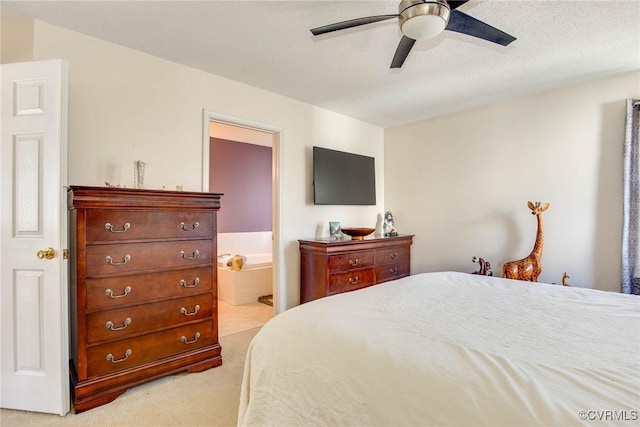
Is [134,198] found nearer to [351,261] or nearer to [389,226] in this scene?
[351,261]

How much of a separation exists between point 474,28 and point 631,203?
2.26 meters

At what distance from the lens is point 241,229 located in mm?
5395

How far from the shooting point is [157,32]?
2.20 meters

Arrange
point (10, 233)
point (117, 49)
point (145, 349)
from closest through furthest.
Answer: point (10, 233) → point (145, 349) → point (117, 49)

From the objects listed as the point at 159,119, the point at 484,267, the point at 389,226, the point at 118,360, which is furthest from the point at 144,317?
the point at 484,267

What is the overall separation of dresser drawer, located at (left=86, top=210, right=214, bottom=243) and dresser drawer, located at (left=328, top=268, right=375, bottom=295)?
1.37 meters

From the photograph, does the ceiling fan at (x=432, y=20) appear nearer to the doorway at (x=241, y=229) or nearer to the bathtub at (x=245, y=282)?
the doorway at (x=241, y=229)

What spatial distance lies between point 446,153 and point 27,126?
156 inches

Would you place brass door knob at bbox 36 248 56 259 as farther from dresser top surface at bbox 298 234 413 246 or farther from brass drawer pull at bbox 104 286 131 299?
dresser top surface at bbox 298 234 413 246

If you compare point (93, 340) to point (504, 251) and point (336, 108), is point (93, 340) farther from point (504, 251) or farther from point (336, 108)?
point (504, 251)

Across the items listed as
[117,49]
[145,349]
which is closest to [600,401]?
[145,349]

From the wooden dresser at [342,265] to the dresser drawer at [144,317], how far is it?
3.80 feet

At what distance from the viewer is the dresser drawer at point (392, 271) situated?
12.1 feet

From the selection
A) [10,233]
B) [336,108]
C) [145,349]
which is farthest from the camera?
[336,108]
